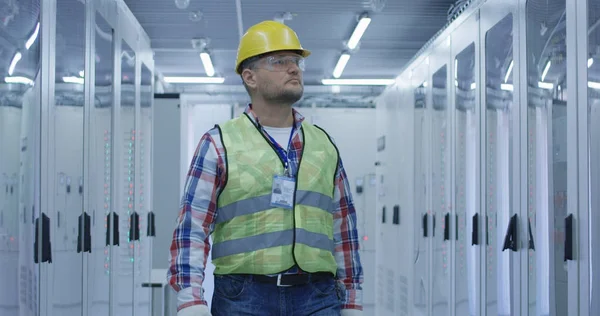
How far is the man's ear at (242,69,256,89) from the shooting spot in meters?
2.71

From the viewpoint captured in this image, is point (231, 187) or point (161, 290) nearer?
point (231, 187)

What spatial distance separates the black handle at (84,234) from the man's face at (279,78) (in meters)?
1.82

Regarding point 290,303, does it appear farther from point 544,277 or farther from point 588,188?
point 544,277

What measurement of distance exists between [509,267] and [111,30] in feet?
8.10

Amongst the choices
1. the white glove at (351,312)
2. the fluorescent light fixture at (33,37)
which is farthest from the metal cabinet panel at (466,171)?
the fluorescent light fixture at (33,37)

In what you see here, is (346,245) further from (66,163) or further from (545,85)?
(66,163)

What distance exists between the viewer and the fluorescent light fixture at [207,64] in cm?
1199

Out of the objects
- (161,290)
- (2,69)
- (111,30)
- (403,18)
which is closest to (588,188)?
(2,69)

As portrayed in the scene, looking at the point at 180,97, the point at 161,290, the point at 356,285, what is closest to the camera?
the point at 356,285

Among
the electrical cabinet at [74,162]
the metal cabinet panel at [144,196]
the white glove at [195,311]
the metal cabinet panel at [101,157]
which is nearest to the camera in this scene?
the white glove at [195,311]

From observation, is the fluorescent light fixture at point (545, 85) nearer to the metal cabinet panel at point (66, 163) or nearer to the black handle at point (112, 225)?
the metal cabinet panel at point (66, 163)

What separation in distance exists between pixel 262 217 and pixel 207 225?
0.16 metres

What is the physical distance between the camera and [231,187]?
101 inches

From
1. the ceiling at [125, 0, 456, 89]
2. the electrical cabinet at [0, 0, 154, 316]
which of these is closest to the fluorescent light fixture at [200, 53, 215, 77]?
the ceiling at [125, 0, 456, 89]
